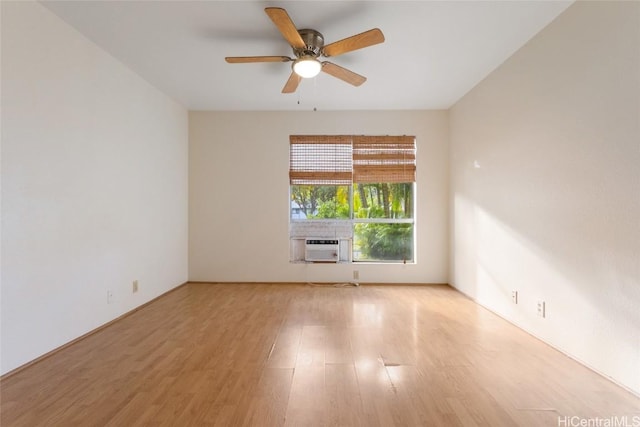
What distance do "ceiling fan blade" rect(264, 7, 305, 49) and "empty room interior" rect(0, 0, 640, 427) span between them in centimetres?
2

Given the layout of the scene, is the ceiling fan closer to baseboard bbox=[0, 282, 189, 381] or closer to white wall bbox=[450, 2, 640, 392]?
white wall bbox=[450, 2, 640, 392]

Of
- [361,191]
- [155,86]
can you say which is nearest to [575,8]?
[361,191]

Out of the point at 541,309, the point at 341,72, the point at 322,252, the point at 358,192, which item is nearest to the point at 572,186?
the point at 541,309

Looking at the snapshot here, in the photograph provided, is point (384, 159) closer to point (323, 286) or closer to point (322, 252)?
point (322, 252)

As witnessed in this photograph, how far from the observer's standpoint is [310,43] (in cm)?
239

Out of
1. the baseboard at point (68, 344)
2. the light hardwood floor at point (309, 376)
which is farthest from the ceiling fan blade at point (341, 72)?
the baseboard at point (68, 344)

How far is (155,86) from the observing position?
3.58m

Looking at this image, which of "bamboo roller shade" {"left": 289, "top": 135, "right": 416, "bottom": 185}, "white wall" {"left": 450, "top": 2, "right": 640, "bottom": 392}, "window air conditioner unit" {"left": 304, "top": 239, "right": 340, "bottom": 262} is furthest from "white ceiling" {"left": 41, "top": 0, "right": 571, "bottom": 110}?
"window air conditioner unit" {"left": 304, "top": 239, "right": 340, "bottom": 262}

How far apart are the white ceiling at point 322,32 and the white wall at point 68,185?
0.31 meters

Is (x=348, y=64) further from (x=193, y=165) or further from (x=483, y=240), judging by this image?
(x=193, y=165)

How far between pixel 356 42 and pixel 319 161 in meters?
2.37

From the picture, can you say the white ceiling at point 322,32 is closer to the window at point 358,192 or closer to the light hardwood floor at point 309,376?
the window at point 358,192

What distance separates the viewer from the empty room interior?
5.71 feet

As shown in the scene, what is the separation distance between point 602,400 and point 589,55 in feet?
7.09
